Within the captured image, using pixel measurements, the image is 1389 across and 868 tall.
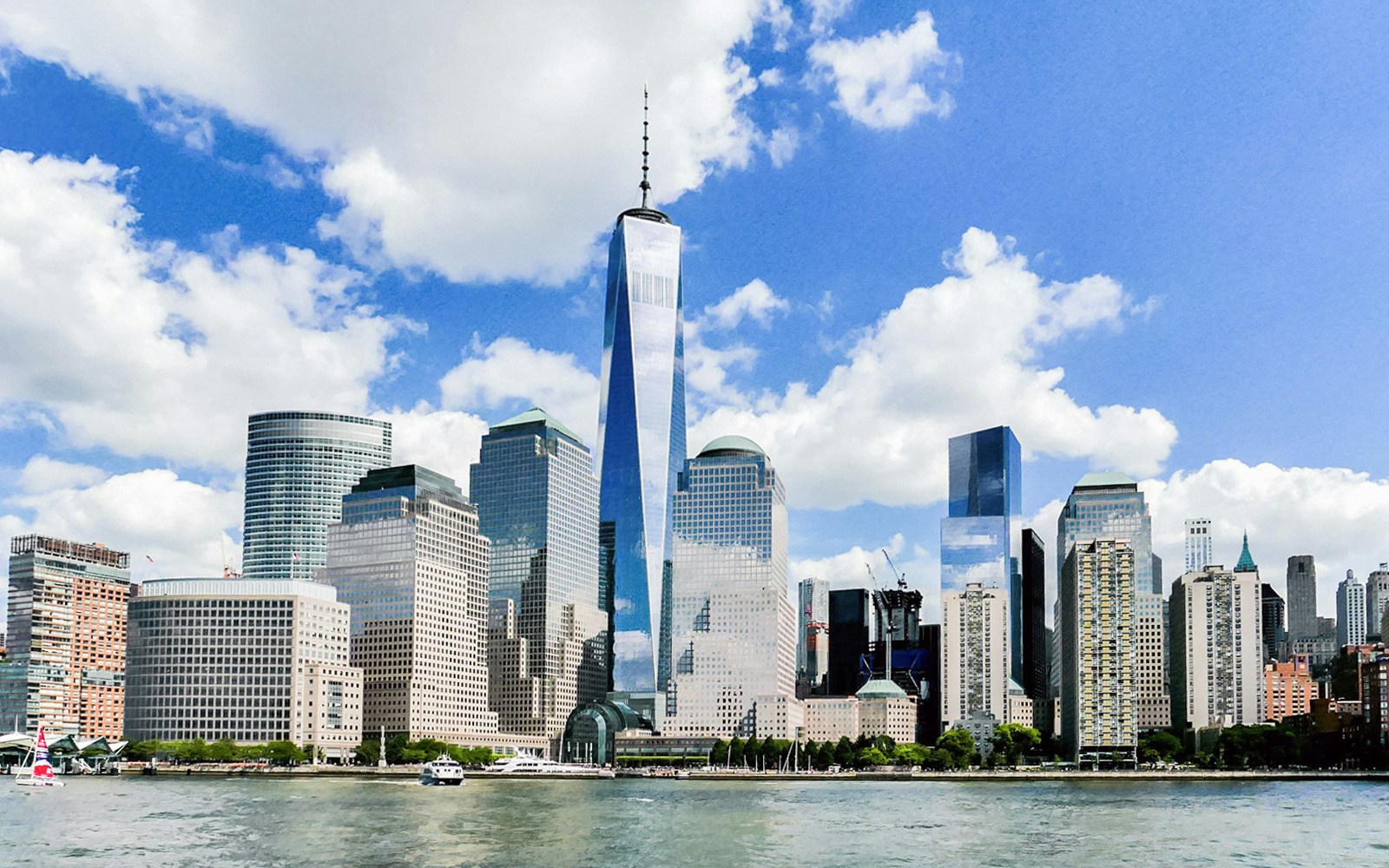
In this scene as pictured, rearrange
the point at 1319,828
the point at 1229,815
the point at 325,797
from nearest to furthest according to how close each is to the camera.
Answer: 1. the point at 1319,828
2. the point at 1229,815
3. the point at 325,797

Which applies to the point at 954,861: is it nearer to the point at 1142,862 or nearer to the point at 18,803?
the point at 1142,862

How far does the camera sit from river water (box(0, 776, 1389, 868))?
108 m

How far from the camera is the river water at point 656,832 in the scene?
10844 centimetres

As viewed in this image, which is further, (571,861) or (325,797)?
(325,797)

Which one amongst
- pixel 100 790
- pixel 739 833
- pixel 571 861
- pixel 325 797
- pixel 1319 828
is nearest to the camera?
pixel 571 861

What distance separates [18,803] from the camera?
548 ft

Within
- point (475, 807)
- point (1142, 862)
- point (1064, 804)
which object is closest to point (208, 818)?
point (475, 807)

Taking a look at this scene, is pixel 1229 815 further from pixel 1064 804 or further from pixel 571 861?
pixel 571 861

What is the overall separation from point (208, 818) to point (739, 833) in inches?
1954

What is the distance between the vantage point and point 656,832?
444ft

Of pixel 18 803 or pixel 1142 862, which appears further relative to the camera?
pixel 18 803

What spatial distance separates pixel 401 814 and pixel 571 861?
5044 cm

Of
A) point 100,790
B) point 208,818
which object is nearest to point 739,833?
point 208,818

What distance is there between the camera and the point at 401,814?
150125 mm
